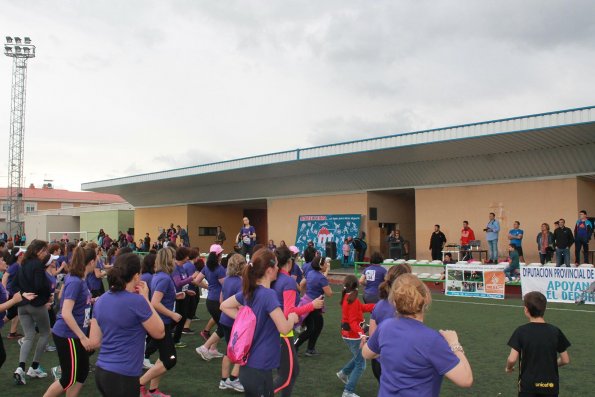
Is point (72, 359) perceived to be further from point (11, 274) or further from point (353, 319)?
point (11, 274)

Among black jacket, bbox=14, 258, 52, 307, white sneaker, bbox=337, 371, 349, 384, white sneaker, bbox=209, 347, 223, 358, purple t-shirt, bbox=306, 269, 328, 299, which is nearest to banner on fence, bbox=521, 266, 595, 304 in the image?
purple t-shirt, bbox=306, 269, 328, 299

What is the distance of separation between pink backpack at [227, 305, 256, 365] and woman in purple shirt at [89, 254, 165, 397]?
569 mm

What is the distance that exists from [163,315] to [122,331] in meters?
2.58

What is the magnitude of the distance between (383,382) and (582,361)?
6149 mm

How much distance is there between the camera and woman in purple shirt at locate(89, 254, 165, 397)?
3.87 m

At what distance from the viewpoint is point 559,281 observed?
14273mm

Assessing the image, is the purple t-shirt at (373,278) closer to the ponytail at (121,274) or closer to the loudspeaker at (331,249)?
the ponytail at (121,274)

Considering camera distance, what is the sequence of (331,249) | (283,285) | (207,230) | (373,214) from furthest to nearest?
(207,230) < (373,214) < (331,249) < (283,285)

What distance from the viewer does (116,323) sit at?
3.92 m

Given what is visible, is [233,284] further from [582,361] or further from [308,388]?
[582,361]

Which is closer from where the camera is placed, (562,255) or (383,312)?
(383,312)

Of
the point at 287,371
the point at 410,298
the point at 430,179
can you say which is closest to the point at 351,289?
the point at 287,371

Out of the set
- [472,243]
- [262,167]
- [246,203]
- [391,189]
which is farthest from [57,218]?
[472,243]

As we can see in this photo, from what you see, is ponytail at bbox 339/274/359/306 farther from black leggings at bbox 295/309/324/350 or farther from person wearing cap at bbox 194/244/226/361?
person wearing cap at bbox 194/244/226/361
